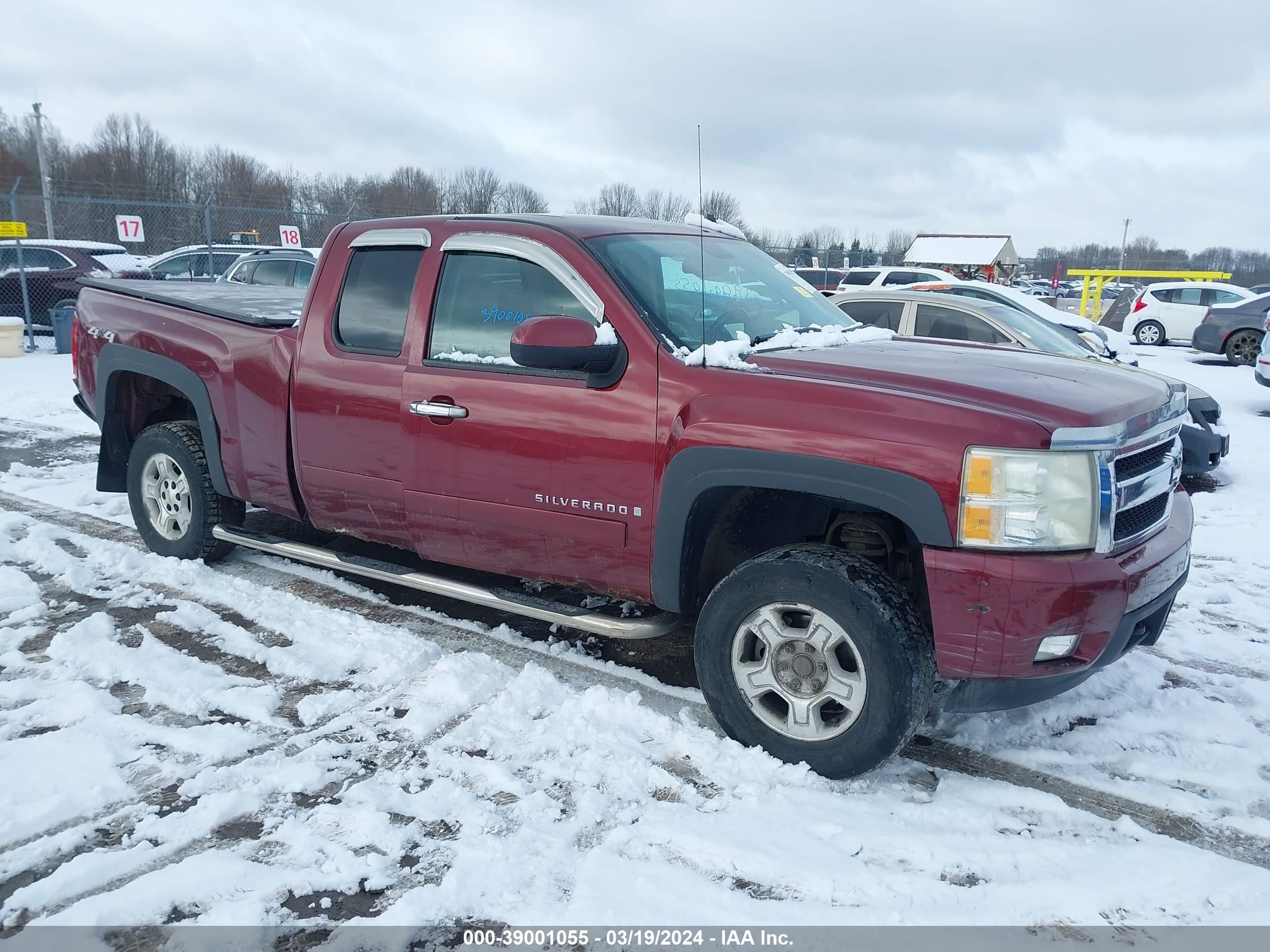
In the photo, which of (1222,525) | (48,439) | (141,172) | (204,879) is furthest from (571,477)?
(141,172)

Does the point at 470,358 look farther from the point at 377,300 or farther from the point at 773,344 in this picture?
the point at 773,344

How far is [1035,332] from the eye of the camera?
814 centimetres

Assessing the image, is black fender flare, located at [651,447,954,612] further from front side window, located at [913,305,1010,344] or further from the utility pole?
the utility pole

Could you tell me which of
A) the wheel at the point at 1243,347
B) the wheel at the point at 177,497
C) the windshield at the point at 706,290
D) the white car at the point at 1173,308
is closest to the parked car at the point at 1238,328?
the wheel at the point at 1243,347

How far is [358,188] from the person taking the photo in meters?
39.3

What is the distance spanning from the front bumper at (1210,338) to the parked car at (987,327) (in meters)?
11.2

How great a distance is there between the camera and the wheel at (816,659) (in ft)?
10.1

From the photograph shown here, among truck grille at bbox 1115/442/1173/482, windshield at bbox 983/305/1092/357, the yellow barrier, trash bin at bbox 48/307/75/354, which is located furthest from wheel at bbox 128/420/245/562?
the yellow barrier

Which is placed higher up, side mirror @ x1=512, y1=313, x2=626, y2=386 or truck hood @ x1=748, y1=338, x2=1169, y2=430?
side mirror @ x1=512, y1=313, x2=626, y2=386

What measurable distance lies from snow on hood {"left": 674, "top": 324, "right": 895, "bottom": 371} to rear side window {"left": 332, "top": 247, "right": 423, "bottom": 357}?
4.77 ft

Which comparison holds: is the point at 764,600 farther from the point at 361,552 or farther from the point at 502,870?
the point at 361,552

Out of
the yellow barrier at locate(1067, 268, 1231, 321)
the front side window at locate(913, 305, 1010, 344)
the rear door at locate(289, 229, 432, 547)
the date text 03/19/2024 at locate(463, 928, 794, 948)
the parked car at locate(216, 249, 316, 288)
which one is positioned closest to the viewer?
the date text 03/19/2024 at locate(463, 928, 794, 948)

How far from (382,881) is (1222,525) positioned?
6.25m

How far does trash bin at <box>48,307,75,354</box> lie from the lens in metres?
14.8
